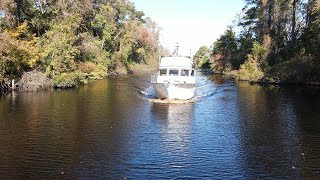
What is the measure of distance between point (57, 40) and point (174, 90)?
20.2 meters

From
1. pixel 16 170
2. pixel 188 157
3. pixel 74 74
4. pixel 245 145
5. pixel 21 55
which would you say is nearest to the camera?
pixel 16 170

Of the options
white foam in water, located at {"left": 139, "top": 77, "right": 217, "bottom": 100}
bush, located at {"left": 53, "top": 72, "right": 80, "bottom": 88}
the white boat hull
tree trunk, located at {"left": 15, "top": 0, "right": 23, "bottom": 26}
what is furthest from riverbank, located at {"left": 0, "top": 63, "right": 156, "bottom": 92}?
the white boat hull

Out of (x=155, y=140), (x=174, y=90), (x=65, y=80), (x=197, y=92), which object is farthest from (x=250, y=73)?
(x=155, y=140)

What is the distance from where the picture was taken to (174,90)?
3612 centimetres

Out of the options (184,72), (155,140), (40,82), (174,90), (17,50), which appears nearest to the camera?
(155,140)

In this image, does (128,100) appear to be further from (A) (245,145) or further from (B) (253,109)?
(A) (245,145)

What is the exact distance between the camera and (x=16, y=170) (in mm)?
15578

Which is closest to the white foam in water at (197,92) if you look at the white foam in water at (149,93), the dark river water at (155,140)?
the white foam in water at (149,93)

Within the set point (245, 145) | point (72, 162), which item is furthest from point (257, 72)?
point (72, 162)

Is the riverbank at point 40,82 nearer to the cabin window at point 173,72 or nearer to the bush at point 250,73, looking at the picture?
the cabin window at point 173,72

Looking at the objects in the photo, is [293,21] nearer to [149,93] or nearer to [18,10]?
[149,93]

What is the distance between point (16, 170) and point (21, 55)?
30.2m

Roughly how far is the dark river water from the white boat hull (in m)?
1.66

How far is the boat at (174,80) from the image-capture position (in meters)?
36.0
